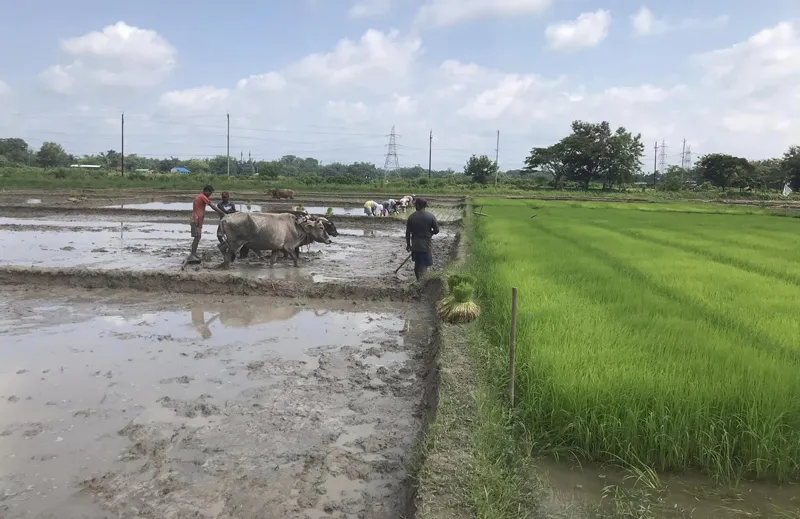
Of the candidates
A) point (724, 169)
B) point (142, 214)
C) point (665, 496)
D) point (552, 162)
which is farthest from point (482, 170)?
point (665, 496)

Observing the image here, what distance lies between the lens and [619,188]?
163 feet

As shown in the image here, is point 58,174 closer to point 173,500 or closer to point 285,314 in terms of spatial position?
point 285,314

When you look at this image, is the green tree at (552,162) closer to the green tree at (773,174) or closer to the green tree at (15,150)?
the green tree at (773,174)

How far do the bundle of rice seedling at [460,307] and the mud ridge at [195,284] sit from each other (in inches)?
86.5

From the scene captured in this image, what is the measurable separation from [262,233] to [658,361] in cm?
715

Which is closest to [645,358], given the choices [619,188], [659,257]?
[659,257]

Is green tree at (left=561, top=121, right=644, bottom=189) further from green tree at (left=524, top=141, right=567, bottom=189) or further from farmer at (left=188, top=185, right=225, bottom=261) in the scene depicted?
farmer at (left=188, top=185, right=225, bottom=261)

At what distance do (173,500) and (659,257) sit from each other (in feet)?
28.9

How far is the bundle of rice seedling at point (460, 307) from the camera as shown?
18.2 feet

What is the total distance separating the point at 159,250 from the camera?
11.6 metres

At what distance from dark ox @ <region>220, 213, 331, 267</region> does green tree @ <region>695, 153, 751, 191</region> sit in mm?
49794

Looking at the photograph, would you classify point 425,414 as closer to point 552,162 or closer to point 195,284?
point 195,284

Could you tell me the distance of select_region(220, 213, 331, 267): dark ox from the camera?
30.4 ft

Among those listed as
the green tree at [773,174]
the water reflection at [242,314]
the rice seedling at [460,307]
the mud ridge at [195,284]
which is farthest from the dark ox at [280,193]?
the green tree at [773,174]
